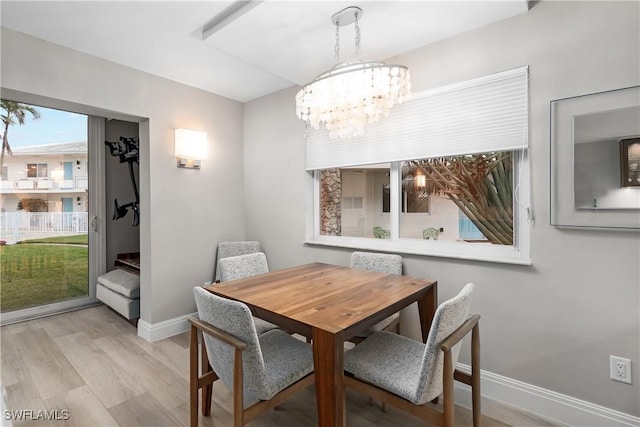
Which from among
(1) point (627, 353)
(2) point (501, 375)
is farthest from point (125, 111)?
(1) point (627, 353)

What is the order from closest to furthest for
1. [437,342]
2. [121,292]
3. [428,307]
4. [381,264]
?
[437,342], [428,307], [381,264], [121,292]

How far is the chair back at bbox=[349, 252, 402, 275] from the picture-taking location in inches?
93.3

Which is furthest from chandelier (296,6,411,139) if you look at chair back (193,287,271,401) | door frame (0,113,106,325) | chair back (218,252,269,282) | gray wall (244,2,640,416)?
door frame (0,113,106,325)

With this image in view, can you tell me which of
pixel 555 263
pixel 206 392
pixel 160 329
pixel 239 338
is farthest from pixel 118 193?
pixel 555 263

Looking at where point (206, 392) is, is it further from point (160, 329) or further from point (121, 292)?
point (121, 292)

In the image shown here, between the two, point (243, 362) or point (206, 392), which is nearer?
point (243, 362)

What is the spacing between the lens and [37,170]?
3.38 metres

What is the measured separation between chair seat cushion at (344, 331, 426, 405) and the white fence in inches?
146

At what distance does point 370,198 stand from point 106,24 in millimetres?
2344

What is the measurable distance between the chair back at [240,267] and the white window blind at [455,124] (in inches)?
45.6

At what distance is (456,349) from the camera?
141cm

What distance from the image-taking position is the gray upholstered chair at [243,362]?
1292 mm

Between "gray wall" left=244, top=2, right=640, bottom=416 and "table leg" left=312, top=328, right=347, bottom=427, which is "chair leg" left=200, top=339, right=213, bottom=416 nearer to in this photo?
"table leg" left=312, top=328, right=347, bottom=427

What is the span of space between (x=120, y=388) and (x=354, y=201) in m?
A: 2.30
